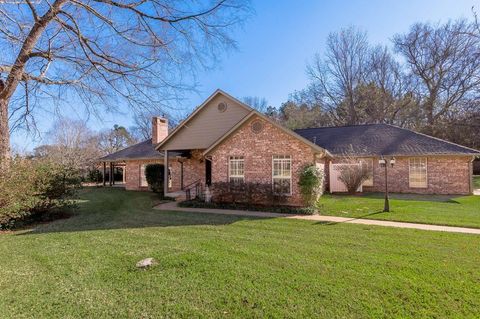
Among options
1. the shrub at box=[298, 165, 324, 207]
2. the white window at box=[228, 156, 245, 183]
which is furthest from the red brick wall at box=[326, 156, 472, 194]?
the white window at box=[228, 156, 245, 183]

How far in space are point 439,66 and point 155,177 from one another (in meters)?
31.8

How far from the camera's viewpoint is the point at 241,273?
4953 mm

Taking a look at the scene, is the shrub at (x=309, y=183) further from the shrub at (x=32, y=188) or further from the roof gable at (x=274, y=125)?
the shrub at (x=32, y=188)

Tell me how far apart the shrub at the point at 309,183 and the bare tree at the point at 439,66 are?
77.2 ft

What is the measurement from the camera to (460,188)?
15875 millimetres

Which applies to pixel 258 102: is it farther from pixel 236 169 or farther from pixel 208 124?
pixel 236 169

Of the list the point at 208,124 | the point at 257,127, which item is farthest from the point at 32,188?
the point at 208,124

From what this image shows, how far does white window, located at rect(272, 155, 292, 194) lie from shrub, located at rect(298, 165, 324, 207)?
2.47ft

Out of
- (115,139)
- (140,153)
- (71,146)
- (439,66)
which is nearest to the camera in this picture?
(140,153)

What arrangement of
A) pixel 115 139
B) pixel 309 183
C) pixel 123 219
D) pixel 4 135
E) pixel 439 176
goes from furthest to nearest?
pixel 115 139 → pixel 439 176 → pixel 309 183 → pixel 123 219 → pixel 4 135

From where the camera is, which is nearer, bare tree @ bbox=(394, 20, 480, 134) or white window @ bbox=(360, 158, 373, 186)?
white window @ bbox=(360, 158, 373, 186)

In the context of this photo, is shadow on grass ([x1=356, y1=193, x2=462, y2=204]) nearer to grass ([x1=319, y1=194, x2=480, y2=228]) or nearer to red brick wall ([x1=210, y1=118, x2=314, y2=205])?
grass ([x1=319, y1=194, x2=480, y2=228])

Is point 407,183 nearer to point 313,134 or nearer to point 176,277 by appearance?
point 313,134

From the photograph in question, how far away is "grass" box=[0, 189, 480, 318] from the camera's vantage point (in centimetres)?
382
